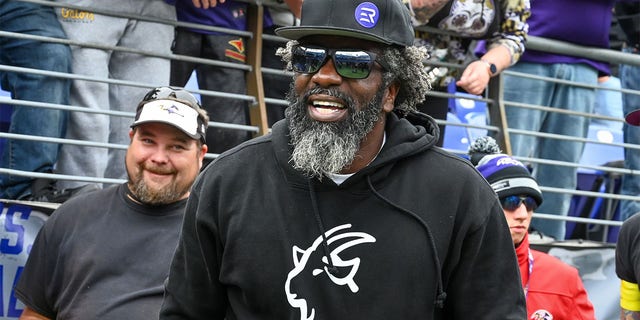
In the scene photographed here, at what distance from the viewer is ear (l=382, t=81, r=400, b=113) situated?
3.60 m

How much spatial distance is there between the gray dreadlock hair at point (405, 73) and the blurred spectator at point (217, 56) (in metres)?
2.63

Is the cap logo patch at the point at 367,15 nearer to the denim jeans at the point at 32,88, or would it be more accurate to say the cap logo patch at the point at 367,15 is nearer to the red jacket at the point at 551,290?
the red jacket at the point at 551,290

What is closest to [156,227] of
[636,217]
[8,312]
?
[8,312]

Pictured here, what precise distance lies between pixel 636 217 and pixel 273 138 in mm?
3124

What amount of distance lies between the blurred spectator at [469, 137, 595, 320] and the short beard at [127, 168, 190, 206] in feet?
5.47

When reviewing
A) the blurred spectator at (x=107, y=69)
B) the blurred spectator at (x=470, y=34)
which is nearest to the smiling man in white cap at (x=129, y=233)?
the blurred spectator at (x=107, y=69)

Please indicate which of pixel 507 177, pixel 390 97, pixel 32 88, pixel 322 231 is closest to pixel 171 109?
pixel 32 88

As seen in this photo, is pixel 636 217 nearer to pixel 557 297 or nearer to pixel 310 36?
pixel 557 297

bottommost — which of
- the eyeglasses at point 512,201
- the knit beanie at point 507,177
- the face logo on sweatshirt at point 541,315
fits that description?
the face logo on sweatshirt at point 541,315

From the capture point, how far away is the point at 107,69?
6.05m

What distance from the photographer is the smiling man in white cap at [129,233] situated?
5.02 meters

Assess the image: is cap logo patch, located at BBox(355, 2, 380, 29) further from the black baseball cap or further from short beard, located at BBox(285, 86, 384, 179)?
short beard, located at BBox(285, 86, 384, 179)

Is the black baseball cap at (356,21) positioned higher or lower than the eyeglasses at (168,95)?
higher

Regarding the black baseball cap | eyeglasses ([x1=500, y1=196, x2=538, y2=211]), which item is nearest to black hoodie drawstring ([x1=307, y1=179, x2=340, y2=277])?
the black baseball cap
